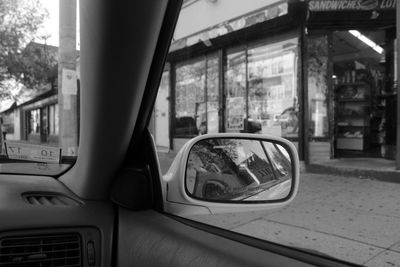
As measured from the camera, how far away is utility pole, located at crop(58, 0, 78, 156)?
173cm

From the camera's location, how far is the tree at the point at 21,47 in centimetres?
194

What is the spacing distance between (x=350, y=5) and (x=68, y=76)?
→ 21.7 ft

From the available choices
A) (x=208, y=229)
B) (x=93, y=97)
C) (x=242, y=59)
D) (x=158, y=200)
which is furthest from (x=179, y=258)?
(x=242, y=59)

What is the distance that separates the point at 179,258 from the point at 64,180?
758 millimetres

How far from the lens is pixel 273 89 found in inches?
332

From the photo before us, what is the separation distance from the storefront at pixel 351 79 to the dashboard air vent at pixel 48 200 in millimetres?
6593

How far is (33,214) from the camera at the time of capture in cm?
158

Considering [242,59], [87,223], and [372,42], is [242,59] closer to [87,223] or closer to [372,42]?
[372,42]

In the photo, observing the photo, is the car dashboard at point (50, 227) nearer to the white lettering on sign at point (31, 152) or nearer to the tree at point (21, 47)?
the white lettering on sign at point (31, 152)

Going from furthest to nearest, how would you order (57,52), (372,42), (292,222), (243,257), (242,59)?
(242,59), (372,42), (292,222), (57,52), (243,257)

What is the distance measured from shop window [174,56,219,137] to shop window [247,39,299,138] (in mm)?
1212

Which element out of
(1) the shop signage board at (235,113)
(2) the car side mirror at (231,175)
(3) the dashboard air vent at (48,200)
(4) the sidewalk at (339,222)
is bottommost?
(4) the sidewalk at (339,222)

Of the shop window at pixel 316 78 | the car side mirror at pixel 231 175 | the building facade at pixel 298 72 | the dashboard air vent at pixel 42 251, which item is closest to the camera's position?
the dashboard air vent at pixel 42 251

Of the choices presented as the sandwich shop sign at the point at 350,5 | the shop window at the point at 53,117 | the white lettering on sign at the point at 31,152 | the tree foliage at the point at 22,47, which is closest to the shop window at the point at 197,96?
the sandwich shop sign at the point at 350,5
